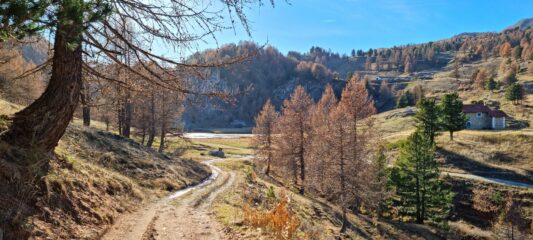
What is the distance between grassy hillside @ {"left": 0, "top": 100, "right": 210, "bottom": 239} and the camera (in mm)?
7160

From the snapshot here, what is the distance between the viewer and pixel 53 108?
21.9 feet

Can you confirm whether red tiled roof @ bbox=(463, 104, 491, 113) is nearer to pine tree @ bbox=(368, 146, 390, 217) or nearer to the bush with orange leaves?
pine tree @ bbox=(368, 146, 390, 217)

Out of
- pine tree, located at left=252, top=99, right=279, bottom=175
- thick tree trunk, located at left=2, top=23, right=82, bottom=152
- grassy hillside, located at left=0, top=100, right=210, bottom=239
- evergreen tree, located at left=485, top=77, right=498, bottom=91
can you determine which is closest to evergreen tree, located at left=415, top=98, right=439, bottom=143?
pine tree, located at left=252, top=99, right=279, bottom=175

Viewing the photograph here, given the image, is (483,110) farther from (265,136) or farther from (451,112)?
(265,136)

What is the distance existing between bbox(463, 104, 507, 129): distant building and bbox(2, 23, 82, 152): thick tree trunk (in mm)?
81462

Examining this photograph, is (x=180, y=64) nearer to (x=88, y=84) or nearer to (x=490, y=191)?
(x=88, y=84)

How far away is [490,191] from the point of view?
135 feet

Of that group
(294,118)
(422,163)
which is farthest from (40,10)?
(422,163)

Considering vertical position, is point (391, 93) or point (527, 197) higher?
point (391, 93)

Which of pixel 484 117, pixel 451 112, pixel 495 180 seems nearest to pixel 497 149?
pixel 451 112

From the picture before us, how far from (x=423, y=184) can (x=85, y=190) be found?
3282 centimetres

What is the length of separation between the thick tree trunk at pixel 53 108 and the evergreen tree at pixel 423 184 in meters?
34.1

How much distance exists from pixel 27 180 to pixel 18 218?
1.21 meters

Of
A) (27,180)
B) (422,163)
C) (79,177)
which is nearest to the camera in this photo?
(27,180)
